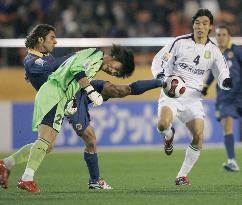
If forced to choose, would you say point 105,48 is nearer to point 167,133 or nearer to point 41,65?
point 167,133

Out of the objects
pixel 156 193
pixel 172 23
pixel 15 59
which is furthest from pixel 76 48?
pixel 156 193

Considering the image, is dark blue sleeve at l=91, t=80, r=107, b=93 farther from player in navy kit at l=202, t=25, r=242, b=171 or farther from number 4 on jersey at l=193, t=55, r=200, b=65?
player in navy kit at l=202, t=25, r=242, b=171

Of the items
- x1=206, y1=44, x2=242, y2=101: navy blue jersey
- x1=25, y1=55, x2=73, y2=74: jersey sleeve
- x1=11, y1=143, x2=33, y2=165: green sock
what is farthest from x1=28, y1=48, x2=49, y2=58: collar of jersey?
x1=206, y1=44, x2=242, y2=101: navy blue jersey

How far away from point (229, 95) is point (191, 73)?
326cm

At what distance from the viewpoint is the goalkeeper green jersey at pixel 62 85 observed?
964 centimetres

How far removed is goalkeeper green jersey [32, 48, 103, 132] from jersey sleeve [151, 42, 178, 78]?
3.96 ft

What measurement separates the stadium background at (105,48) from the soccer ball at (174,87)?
7155 mm

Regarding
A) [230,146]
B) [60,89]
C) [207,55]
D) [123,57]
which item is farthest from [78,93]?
[230,146]

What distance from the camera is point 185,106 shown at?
11.0 metres

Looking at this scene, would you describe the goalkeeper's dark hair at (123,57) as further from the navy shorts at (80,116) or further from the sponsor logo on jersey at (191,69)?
the sponsor logo on jersey at (191,69)

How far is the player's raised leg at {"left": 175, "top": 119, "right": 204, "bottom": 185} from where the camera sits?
35.5 ft

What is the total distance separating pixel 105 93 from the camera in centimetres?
1023

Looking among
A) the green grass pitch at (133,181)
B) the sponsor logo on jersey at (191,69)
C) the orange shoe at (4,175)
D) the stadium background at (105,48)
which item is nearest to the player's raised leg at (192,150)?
the green grass pitch at (133,181)

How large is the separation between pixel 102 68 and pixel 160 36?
9.53m
